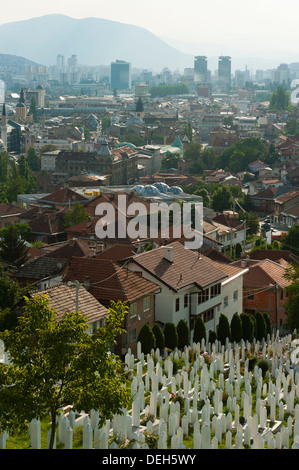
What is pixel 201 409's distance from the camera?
19.2 metres

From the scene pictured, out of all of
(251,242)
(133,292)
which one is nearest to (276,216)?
(251,242)

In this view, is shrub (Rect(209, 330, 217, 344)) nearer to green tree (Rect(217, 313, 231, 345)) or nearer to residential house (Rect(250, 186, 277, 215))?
green tree (Rect(217, 313, 231, 345))

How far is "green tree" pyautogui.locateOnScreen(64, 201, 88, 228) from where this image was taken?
56.7 metres

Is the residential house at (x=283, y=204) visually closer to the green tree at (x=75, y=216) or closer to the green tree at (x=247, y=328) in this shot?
the green tree at (x=75, y=216)

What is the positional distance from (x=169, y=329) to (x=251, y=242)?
33769 millimetres

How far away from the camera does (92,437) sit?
1523 centimetres

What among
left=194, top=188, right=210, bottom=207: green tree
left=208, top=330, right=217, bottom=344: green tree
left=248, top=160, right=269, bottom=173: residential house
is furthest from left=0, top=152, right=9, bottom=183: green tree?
left=208, top=330, right=217, bottom=344: green tree

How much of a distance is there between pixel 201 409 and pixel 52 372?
6080mm

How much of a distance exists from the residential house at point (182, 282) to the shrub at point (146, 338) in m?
3.60

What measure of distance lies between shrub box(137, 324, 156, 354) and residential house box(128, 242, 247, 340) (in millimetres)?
3601

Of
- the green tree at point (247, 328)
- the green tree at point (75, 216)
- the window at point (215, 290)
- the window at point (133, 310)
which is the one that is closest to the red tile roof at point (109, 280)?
the window at point (133, 310)

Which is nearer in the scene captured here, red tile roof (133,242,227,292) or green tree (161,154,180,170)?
red tile roof (133,242,227,292)

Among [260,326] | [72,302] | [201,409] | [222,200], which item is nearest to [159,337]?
[72,302]
